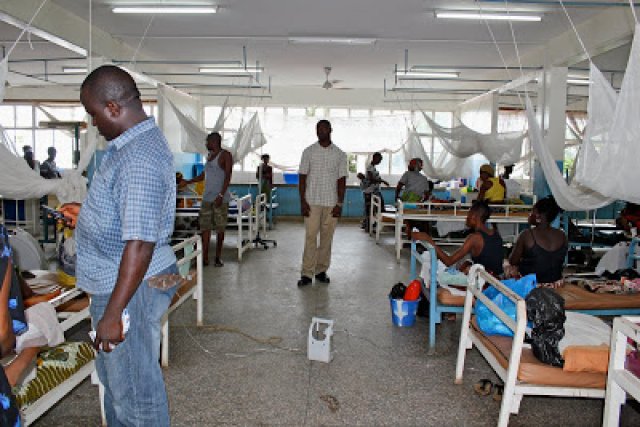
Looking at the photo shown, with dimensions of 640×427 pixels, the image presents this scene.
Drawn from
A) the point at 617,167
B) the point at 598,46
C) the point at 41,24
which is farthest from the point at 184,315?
the point at 598,46

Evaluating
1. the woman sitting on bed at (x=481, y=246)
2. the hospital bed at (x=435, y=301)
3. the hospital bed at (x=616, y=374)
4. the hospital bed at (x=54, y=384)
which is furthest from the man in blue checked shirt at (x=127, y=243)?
the woman sitting on bed at (x=481, y=246)

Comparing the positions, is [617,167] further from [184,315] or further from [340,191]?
[184,315]

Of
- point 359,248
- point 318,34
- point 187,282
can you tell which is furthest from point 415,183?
point 187,282

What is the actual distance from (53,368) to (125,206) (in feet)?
4.24

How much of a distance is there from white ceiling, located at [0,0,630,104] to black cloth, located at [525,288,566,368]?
3447mm

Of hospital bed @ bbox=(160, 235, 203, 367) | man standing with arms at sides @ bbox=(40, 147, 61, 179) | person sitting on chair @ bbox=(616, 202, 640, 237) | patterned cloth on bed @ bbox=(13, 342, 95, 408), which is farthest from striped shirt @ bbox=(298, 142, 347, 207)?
man standing with arms at sides @ bbox=(40, 147, 61, 179)

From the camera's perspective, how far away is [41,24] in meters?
6.34

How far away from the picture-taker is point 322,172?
5680 mm

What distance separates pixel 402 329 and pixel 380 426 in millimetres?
1618

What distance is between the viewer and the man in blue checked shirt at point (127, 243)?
69.0 inches

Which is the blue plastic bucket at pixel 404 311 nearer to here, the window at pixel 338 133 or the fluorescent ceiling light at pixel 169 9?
the fluorescent ceiling light at pixel 169 9

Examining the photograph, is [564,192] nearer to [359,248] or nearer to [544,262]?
[544,262]

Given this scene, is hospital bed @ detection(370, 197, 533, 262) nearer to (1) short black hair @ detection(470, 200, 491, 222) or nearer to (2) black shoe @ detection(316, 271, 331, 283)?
(2) black shoe @ detection(316, 271, 331, 283)

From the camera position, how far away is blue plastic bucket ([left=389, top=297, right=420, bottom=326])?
4.45 m
